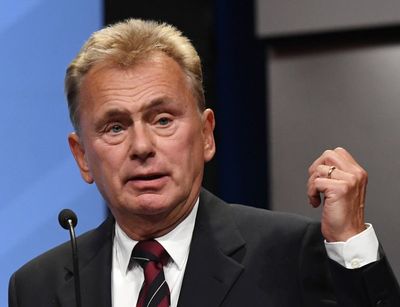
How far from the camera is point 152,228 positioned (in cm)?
214

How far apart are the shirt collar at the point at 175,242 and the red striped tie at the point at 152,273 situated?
0.02m

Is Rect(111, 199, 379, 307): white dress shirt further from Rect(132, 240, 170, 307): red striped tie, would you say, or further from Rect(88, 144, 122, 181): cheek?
Rect(88, 144, 122, 181): cheek

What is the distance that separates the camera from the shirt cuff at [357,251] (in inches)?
73.4

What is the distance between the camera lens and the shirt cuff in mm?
1864

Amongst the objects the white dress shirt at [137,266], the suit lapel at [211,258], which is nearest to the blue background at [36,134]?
the white dress shirt at [137,266]

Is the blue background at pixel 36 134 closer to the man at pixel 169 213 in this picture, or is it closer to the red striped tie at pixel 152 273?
the man at pixel 169 213

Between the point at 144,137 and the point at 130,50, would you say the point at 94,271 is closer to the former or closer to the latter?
the point at 144,137

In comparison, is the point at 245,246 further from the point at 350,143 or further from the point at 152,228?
the point at 350,143

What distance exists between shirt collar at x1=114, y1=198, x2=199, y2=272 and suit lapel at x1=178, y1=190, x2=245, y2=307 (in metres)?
0.02

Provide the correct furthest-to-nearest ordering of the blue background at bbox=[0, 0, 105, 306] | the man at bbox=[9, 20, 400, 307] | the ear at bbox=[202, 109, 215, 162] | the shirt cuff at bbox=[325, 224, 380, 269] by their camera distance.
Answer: the blue background at bbox=[0, 0, 105, 306], the ear at bbox=[202, 109, 215, 162], the man at bbox=[9, 20, 400, 307], the shirt cuff at bbox=[325, 224, 380, 269]

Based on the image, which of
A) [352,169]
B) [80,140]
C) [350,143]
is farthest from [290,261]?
[350,143]

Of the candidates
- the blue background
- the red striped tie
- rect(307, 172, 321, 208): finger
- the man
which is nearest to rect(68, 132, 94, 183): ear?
the man

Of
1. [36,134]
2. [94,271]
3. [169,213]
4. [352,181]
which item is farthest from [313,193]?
[36,134]

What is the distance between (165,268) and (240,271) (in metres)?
0.19
